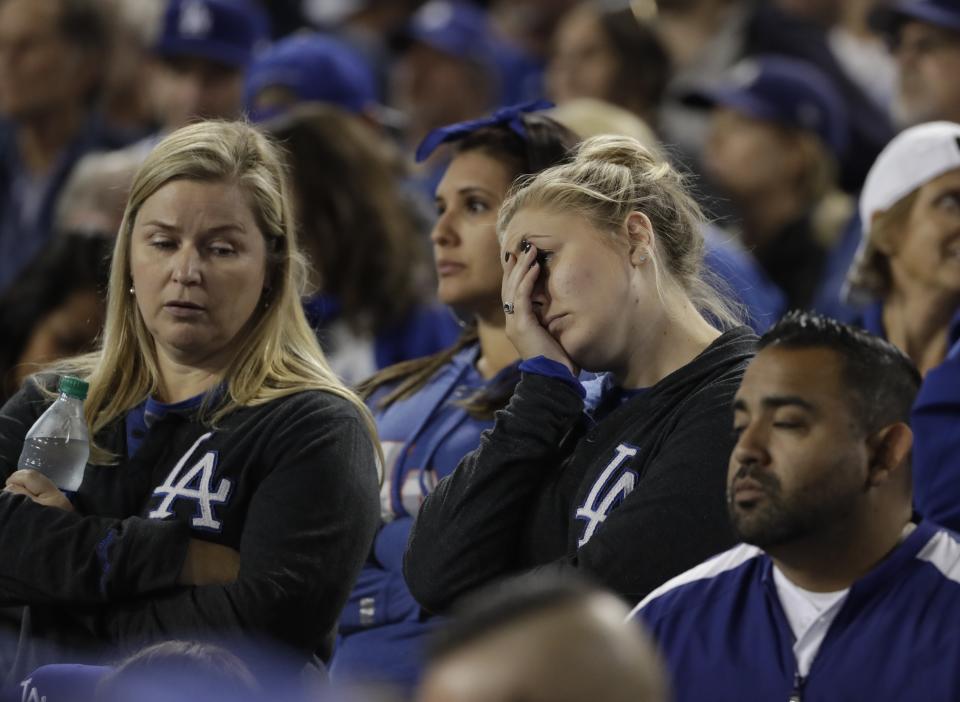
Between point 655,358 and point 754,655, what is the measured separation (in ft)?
2.24

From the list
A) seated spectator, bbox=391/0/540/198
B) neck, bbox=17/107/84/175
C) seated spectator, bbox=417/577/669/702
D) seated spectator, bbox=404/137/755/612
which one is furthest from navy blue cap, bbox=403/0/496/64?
seated spectator, bbox=417/577/669/702

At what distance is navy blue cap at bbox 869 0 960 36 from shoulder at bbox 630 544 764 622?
10.2 ft

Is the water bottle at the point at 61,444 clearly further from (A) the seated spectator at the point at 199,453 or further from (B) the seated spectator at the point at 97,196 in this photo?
(B) the seated spectator at the point at 97,196

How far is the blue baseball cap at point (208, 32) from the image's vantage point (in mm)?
6664

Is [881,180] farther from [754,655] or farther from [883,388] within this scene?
[754,655]

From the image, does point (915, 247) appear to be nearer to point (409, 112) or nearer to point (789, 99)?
point (789, 99)

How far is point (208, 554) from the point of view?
3.14 m

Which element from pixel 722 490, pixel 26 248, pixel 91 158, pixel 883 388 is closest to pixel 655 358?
pixel 722 490

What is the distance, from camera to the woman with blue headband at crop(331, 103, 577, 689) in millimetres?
3674

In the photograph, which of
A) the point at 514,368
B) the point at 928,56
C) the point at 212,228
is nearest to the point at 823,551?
the point at 514,368

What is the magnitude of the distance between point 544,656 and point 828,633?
53.5 inches

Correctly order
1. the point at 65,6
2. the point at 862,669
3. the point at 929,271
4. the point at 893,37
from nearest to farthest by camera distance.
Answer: the point at 862,669 < the point at 929,271 < the point at 893,37 < the point at 65,6

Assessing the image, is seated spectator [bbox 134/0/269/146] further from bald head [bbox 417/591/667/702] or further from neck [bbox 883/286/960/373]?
bald head [bbox 417/591/667/702]

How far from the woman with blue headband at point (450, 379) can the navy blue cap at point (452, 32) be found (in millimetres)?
3414
